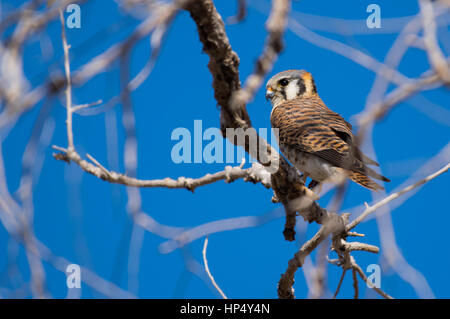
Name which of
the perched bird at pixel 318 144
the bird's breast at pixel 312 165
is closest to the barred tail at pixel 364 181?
the perched bird at pixel 318 144

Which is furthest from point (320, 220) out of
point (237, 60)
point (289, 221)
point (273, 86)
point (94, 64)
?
point (273, 86)

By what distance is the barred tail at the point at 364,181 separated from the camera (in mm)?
3166

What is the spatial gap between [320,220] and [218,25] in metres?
1.41

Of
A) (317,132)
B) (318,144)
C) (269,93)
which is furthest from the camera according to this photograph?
(269,93)

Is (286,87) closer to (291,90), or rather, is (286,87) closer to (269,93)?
(291,90)

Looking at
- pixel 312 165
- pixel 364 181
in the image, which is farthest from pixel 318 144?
pixel 364 181

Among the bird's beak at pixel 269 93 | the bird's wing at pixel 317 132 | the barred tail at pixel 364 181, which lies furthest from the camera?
the bird's beak at pixel 269 93

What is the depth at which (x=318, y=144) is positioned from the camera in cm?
360

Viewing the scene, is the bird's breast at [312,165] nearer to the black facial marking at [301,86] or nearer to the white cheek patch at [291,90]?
the white cheek patch at [291,90]

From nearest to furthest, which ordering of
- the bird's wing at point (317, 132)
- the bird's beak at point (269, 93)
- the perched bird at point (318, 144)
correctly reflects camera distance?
the perched bird at point (318, 144), the bird's wing at point (317, 132), the bird's beak at point (269, 93)

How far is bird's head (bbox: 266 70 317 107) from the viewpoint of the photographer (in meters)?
4.73

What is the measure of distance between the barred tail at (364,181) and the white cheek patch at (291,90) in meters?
1.60

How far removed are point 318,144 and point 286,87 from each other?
4.33 ft
